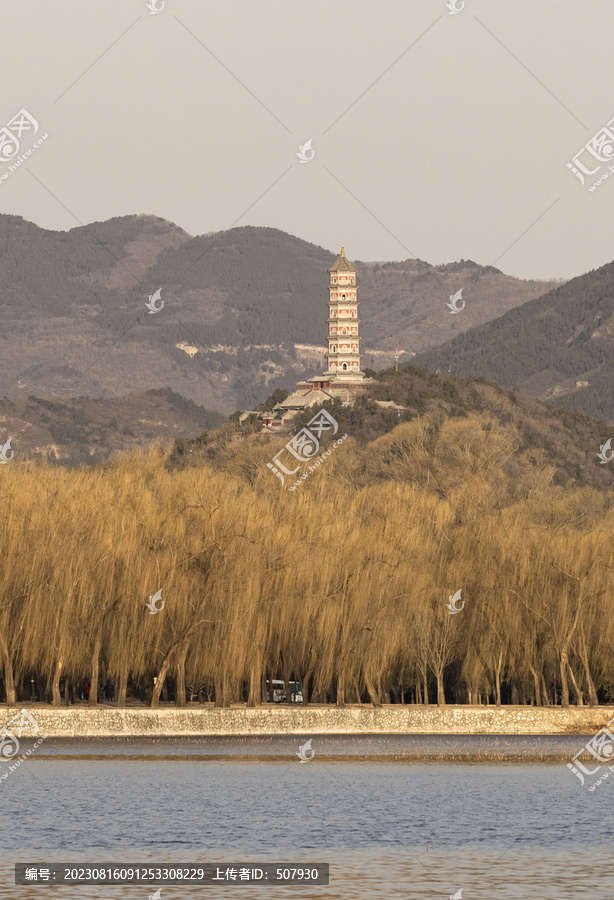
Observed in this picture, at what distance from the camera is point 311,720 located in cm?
4238

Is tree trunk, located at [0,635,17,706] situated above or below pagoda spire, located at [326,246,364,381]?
below

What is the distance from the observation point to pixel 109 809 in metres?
29.4

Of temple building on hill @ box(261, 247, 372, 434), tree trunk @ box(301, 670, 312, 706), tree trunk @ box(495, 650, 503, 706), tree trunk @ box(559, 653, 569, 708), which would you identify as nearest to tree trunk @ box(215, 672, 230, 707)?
tree trunk @ box(301, 670, 312, 706)

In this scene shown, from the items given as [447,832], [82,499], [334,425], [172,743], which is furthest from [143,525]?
[334,425]

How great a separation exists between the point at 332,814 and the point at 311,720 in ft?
39.9

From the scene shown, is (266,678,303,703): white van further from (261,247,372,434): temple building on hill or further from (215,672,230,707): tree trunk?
(261,247,372,434): temple building on hill

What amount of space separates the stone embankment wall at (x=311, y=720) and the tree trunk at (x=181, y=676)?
1457mm

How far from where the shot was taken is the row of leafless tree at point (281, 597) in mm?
41906

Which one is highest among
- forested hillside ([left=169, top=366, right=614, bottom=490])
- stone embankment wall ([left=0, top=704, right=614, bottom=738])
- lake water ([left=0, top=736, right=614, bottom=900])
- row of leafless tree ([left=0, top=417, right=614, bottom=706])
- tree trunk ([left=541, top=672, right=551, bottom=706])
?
forested hillside ([left=169, top=366, right=614, bottom=490])

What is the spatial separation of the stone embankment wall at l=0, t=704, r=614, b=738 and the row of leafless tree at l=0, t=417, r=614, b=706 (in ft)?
3.85

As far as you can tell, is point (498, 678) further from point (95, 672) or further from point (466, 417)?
point (466, 417)

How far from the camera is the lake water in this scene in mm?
22969

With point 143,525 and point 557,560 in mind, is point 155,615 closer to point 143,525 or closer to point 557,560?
point 143,525

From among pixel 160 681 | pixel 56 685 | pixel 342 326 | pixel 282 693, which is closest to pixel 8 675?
pixel 56 685
